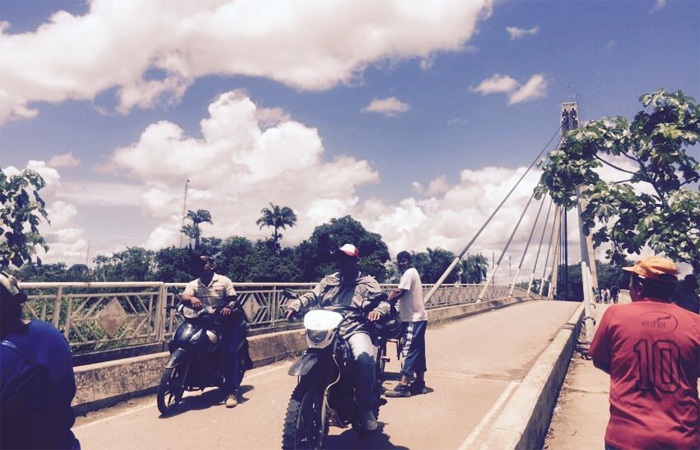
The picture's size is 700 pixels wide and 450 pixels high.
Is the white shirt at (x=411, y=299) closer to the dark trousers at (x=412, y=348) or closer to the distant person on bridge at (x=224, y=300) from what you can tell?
the dark trousers at (x=412, y=348)

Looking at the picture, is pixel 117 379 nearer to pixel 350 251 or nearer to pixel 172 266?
pixel 350 251

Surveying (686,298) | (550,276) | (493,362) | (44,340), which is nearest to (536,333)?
(493,362)

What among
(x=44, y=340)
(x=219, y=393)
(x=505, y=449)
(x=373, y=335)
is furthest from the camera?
(x=219, y=393)

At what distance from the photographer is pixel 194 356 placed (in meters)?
5.83

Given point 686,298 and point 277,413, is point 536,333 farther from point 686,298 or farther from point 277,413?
point 277,413

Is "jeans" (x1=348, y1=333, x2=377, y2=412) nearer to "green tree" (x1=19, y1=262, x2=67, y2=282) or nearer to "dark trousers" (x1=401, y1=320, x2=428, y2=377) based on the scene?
"dark trousers" (x1=401, y1=320, x2=428, y2=377)

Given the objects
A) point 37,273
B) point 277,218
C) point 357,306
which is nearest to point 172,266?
point 277,218

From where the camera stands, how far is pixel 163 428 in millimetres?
5074

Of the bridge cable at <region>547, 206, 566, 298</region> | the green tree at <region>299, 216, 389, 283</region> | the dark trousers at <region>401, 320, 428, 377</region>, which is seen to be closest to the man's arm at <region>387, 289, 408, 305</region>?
the dark trousers at <region>401, 320, 428, 377</region>

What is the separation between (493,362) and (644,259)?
699 centimetres

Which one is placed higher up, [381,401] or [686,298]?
[686,298]

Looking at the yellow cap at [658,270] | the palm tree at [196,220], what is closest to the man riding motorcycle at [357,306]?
the yellow cap at [658,270]

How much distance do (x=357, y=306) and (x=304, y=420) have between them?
1135 millimetres

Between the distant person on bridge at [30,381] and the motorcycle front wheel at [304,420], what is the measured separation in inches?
69.1
